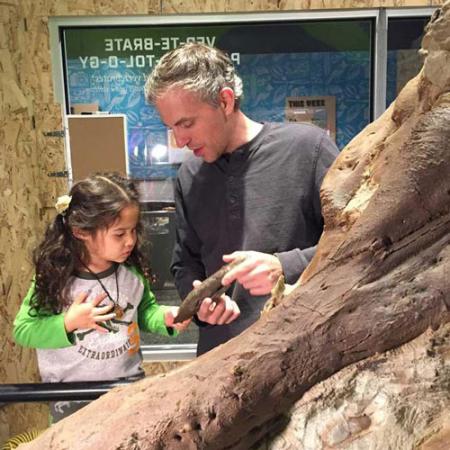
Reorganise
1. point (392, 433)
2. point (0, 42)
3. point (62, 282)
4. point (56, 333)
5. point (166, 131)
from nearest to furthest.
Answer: point (392, 433), point (56, 333), point (62, 282), point (0, 42), point (166, 131)

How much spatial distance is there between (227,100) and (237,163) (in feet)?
0.65

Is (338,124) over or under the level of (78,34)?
under

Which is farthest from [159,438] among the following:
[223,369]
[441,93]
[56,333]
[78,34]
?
[78,34]

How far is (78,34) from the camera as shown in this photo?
3496 millimetres

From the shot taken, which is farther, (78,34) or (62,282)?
(78,34)

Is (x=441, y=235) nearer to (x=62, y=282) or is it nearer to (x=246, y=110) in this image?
(x=62, y=282)

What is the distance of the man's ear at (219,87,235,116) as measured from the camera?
6.10 ft

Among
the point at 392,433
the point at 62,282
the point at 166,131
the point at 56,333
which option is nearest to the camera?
the point at 392,433

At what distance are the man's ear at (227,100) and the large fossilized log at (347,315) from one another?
41.0 inches

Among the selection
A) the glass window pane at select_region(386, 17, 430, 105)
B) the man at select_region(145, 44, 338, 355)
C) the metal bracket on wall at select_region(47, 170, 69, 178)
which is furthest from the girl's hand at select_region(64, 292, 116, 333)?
the glass window pane at select_region(386, 17, 430, 105)

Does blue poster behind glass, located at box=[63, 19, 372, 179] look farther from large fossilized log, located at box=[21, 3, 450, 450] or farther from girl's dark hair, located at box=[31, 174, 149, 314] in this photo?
large fossilized log, located at box=[21, 3, 450, 450]

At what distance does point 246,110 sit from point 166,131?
1.60 feet

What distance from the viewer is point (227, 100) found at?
6.16ft

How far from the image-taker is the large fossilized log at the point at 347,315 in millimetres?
816
